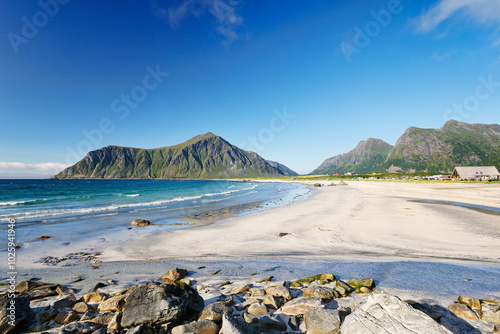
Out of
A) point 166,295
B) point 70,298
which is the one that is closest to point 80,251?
point 70,298

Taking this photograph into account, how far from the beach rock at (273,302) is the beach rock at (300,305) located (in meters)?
0.20

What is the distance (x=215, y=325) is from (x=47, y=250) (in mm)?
14856

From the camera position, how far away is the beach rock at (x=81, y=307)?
21.4ft

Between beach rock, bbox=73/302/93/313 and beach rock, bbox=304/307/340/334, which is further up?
beach rock, bbox=304/307/340/334

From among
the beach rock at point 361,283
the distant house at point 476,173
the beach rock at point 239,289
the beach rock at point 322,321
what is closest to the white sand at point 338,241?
the beach rock at point 361,283

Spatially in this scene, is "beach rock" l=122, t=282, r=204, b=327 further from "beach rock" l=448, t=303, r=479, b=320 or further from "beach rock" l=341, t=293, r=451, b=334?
"beach rock" l=448, t=303, r=479, b=320

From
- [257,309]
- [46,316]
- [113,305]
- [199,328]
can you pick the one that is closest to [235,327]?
[199,328]

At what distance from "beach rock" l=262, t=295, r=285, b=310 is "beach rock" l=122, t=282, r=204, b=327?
1.91 metres

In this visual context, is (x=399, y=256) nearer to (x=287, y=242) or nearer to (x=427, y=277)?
(x=427, y=277)

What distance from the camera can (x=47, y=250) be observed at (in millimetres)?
13758

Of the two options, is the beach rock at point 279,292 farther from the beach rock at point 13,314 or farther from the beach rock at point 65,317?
the beach rock at point 13,314

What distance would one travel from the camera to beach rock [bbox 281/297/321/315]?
609 cm

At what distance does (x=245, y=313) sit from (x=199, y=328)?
147 cm

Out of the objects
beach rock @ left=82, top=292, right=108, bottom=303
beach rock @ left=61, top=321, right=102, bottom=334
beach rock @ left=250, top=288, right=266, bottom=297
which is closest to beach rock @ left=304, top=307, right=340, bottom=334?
beach rock @ left=250, top=288, right=266, bottom=297
